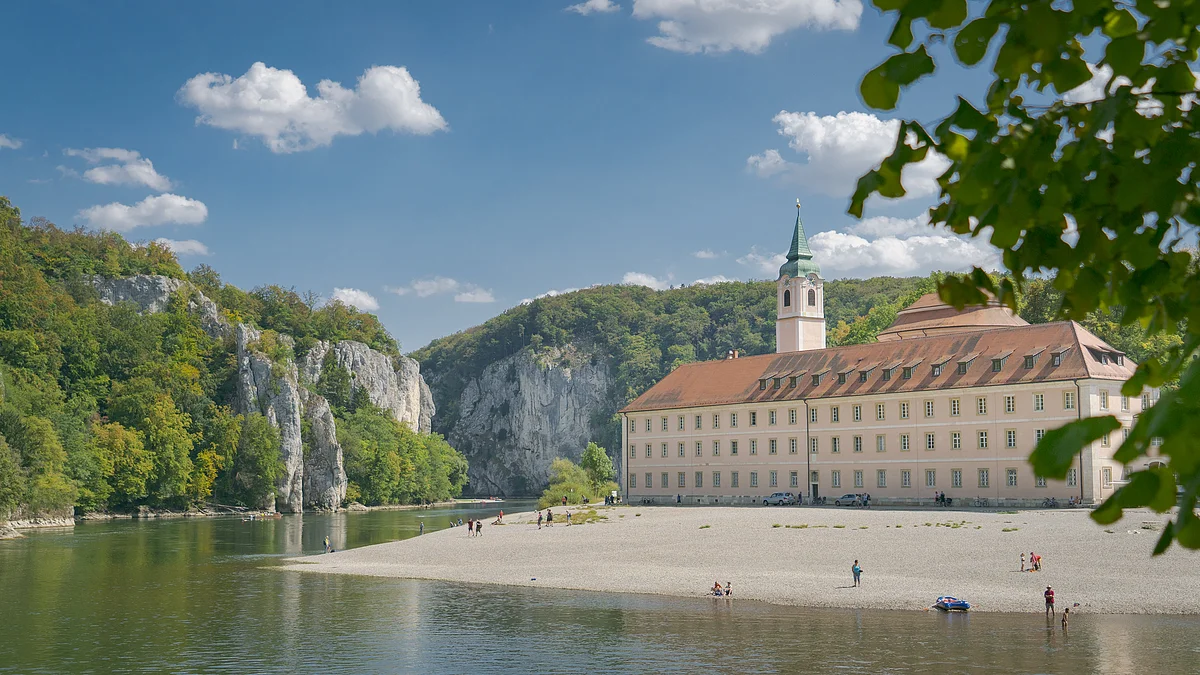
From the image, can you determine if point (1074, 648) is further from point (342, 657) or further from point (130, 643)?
point (130, 643)

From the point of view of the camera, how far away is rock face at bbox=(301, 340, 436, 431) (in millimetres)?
168875

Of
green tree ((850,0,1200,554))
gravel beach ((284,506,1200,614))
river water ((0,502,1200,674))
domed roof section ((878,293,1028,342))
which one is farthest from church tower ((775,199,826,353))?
green tree ((850,0,1200,554))

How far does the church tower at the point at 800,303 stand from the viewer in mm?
104875

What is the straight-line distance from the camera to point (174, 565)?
185 ft

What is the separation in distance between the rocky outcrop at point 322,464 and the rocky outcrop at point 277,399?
7.82 ft

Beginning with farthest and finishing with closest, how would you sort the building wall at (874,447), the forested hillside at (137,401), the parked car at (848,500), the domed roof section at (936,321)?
the forested hillside at (137,401) < the domed roof section at (936,321) < the parked car at (848,500) < the building wall at (874,447)

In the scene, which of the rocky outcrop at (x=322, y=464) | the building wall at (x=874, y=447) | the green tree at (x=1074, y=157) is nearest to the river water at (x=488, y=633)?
the green tree at (x=1074, y=157)

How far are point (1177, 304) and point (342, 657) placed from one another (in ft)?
98.6

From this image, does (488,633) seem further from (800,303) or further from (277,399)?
(277,399)

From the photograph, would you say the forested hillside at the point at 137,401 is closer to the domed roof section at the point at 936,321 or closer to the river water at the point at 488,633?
the river water at the point at 488,633

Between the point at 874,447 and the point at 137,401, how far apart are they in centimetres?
8395

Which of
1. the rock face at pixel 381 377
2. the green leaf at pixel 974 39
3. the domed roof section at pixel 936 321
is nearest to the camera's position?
the green leaf at pixel 974 39

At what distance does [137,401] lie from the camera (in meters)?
123

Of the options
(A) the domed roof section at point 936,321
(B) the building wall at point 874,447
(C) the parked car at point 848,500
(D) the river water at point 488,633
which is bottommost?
(D) the river water at point 488,633
